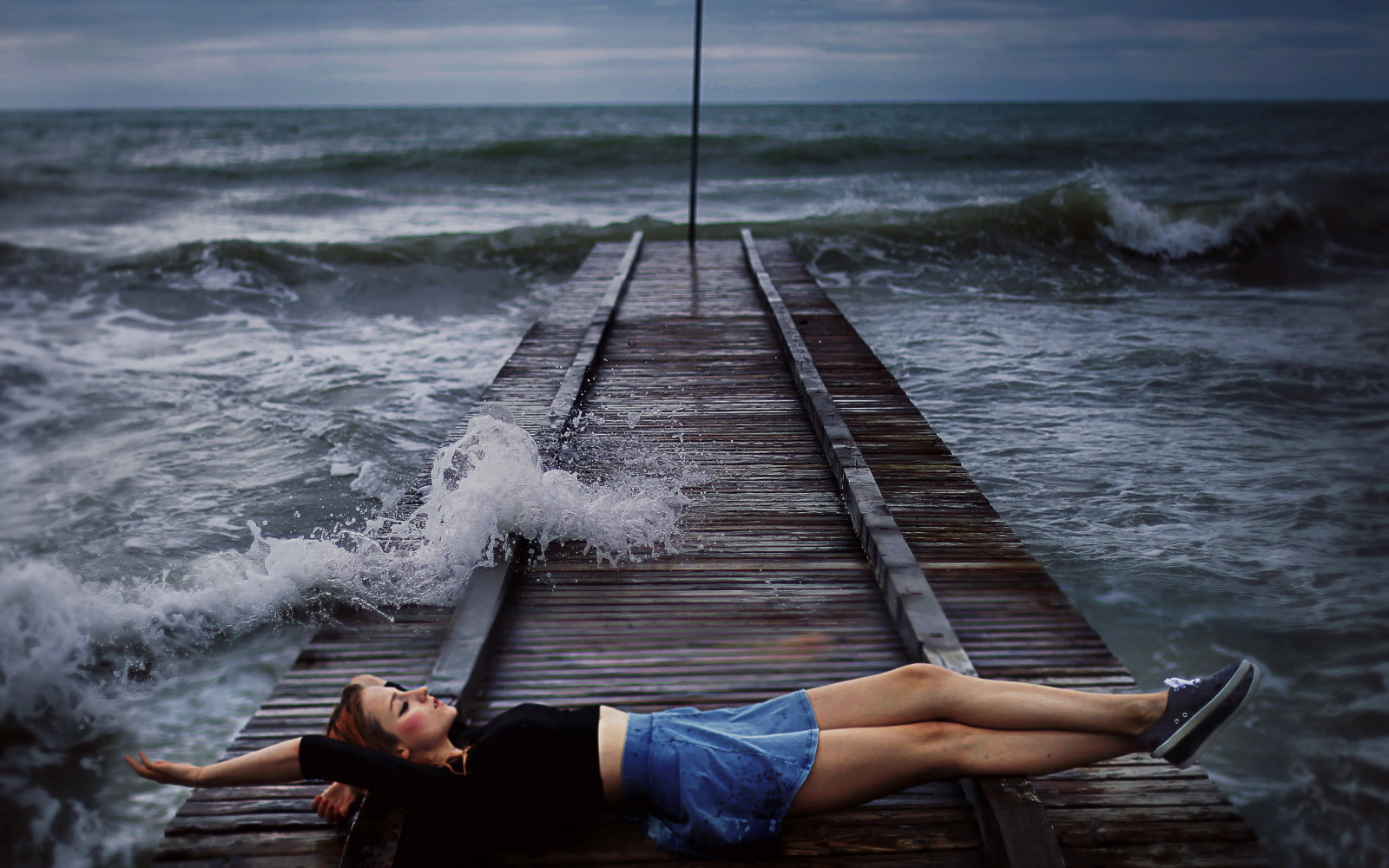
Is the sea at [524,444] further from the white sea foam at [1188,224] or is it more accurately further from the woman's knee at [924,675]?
the woman's knee at [924,675]

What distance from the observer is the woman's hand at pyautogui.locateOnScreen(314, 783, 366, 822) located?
8.36 ft

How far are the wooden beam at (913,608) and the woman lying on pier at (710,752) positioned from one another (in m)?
0.12

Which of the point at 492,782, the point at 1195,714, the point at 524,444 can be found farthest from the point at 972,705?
the point at 524,444

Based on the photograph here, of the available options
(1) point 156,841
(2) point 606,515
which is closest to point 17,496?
Result: (1) point 156,841

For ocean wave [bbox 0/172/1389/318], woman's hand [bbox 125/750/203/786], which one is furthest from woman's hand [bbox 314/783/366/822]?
ocean wave [bbox 0/172/1389/318]

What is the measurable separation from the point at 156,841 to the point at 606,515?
86.7 inches

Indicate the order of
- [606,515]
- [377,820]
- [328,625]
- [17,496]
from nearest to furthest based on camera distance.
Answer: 1. [377,820]
2. [328,625]
3. [606,515]
4. [17,496]

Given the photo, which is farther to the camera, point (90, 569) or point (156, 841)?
point (90, 569)

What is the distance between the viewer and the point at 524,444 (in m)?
4.61

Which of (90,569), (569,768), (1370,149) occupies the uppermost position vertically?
(1370,149)

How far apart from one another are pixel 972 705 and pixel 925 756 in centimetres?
22

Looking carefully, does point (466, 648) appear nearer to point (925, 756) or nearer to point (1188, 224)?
point (925, 756)

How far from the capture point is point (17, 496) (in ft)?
23.5

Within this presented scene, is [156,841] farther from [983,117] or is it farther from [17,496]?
[983,117]
